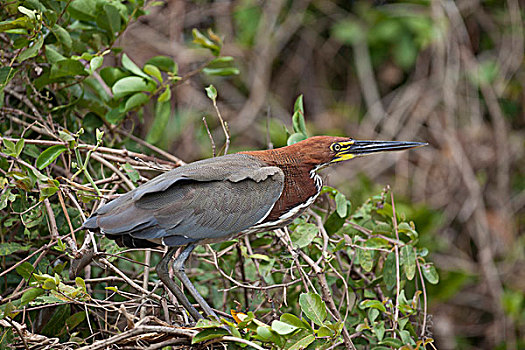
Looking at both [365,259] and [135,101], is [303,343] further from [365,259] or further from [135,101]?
[135,101]

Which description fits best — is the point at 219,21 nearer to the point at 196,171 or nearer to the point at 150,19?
the point at 150,19

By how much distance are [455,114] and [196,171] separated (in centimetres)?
354

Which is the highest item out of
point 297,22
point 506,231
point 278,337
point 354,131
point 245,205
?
point 245,205

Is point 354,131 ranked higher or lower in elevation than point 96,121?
lower

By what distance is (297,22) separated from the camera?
5348mm

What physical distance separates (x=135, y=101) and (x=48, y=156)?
1.81 ft

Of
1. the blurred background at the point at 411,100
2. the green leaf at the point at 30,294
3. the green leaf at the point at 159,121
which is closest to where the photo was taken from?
the green leaf at the point at 30,294

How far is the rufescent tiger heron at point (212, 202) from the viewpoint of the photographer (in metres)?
1.83

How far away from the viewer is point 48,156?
2.01 meters

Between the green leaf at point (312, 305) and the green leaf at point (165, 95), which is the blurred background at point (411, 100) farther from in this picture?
the green leaf at point (312, 305)

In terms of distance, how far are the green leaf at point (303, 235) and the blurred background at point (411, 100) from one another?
2.20 m

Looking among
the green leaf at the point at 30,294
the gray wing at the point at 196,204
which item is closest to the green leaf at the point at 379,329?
the gray wing at the point at 196,204

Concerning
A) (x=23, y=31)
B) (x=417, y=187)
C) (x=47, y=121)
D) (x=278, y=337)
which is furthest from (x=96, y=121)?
(x=417, y=187)

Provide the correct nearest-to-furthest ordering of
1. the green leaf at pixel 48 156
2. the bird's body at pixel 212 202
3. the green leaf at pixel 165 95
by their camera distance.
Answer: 1. the bird's body at pixel 212 202
2. the green leaf at pixel 48 156
3. the green leaf at pixel 165 95
